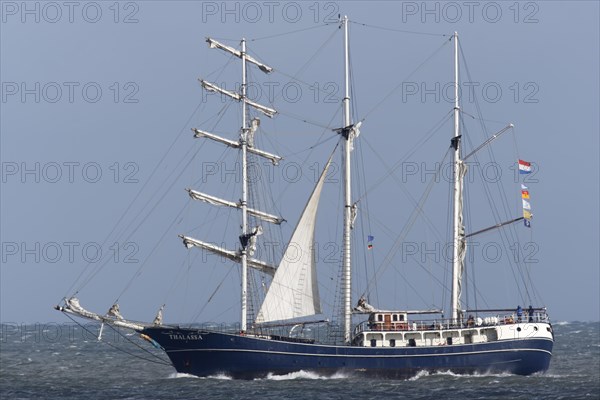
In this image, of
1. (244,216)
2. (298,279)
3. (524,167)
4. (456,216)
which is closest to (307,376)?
(298,279)

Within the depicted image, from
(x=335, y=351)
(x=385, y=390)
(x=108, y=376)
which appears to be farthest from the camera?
(x=108, y=376)

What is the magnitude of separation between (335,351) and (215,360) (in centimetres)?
715

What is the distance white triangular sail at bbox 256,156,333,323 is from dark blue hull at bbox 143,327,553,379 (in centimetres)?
316

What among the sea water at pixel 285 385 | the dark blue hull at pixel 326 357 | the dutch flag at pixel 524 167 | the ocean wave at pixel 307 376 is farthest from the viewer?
the dutch flag at pixel 524 167

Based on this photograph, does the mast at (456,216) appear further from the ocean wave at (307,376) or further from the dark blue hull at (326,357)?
the ocean wave at (307,376)

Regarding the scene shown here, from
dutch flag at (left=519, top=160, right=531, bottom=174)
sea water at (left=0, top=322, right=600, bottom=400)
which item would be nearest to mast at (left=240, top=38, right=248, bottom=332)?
sea water at (left=0, top=322, right=600, bottom=400)

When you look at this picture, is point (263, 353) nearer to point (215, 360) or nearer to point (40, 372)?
point (215, 360)

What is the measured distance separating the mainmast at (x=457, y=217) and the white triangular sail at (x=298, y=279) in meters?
9.06

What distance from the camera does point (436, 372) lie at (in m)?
74.3

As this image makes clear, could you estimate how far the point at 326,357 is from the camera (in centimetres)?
7325

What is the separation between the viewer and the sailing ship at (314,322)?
241ft

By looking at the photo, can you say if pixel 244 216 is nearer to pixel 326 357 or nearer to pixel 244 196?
pixel 244 196

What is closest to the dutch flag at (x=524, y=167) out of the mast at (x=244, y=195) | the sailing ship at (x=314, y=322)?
the sailing ship at (x=314, y=322)

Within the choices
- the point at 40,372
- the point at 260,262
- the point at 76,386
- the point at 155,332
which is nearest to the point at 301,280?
the point at 260,262
